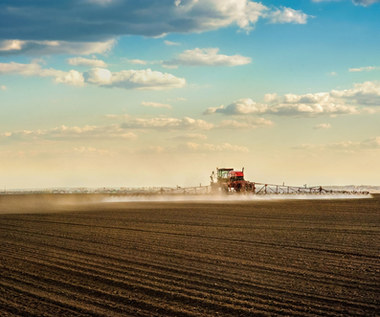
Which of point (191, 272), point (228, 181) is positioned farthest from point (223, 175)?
point (191, 272)

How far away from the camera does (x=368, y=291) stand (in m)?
10.6

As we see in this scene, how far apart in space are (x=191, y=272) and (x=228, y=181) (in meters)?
41.5

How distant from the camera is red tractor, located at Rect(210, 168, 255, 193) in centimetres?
5397

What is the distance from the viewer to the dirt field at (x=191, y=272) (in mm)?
9453

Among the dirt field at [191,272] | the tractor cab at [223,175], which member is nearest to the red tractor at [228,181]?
the tractor cab at [223,175]

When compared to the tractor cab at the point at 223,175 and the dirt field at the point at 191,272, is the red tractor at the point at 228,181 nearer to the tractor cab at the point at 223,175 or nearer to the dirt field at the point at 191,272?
the tractor cab at the point at 223,175

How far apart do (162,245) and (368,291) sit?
808 centimetres

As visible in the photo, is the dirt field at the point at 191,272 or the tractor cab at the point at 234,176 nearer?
the dirt field at the point at 191,272

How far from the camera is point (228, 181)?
53812 millimetres

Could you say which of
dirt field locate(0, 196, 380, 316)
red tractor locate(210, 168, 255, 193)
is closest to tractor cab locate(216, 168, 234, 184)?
red tractor locate(210, 168, 255, 193)

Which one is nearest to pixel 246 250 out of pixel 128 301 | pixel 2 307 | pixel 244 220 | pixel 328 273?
pixel 328 273

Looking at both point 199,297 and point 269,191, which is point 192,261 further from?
point 269,191

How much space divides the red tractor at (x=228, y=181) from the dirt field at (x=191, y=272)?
105 feet

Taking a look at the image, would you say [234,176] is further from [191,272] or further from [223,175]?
[191,272]
